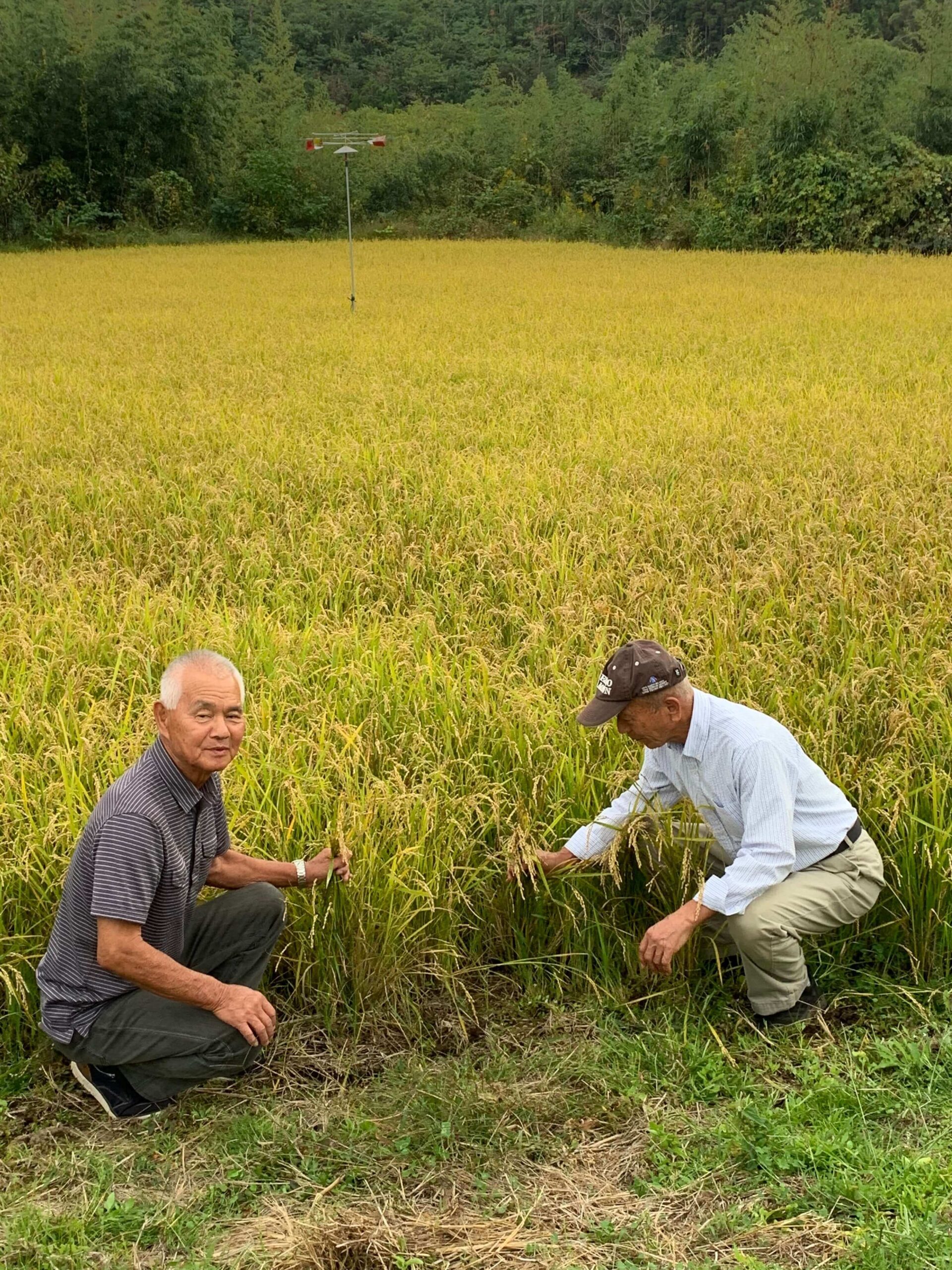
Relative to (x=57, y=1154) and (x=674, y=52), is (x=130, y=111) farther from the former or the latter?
(x=674, y=52)

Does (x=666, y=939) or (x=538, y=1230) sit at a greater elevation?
(x=666, y=939)

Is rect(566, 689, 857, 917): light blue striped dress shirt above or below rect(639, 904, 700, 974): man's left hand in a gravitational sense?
above

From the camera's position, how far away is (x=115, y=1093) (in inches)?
92.7

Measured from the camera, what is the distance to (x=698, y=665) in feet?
11.7

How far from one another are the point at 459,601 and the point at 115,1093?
234cm

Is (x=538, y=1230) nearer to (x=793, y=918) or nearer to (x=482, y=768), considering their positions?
(x=793, y=918)

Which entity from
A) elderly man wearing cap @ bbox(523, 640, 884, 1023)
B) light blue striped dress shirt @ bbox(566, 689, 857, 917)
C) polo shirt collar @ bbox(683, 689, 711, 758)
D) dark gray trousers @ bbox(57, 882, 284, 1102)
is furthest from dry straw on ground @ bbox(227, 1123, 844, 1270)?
polo shirt collar @ bbox(683, 689, 711, 758)

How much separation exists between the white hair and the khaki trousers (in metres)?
1.17

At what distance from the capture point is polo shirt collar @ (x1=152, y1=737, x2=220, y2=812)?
2258 mm

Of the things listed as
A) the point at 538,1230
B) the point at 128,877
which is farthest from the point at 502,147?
the point at 538,1230

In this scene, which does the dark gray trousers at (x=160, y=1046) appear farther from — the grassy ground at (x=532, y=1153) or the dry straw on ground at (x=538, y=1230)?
the dry straw on ground at (x=538, y=1230)

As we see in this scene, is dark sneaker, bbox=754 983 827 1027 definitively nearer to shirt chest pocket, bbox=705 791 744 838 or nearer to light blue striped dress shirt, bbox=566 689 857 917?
light blue striped dress shirt, bbox=566 689 857 917

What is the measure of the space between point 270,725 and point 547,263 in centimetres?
2070

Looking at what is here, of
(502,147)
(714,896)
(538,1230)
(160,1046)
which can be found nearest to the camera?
(538,1230)
